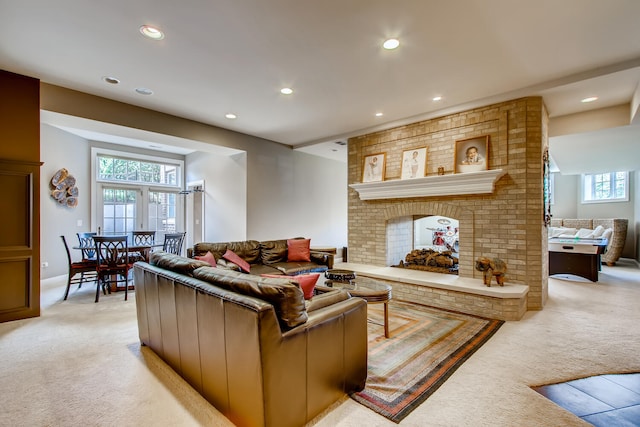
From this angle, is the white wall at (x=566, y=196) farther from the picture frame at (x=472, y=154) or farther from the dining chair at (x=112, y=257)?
the dining chair at (x=112, y=257)

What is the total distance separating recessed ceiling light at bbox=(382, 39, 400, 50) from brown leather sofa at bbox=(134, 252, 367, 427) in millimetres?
2343

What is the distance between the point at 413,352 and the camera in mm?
2666

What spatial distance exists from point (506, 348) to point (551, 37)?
115 inches

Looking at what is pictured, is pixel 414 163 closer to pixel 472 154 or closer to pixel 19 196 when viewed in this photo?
pixel 472 154

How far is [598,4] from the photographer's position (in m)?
2.26

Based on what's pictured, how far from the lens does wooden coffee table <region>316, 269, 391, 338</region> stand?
285cm

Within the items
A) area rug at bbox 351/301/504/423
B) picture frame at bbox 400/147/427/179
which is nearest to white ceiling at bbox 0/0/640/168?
picture frame at bbox 400/147/427/179

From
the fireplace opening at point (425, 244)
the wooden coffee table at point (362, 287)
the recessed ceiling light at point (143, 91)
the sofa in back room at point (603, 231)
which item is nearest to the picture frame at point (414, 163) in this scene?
the fireplace opening at point (425, 244)

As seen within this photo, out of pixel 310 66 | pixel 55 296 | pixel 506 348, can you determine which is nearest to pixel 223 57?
pixel 310 66

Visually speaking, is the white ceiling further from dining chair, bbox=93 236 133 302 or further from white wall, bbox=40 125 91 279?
white wall, bbox=40 125 91 279

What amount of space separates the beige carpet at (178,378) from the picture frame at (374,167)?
302 centimetres

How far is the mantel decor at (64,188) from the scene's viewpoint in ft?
19.2

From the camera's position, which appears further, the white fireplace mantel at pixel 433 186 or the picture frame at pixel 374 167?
the picture frame at pixel 374 167

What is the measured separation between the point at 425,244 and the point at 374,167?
221cm
